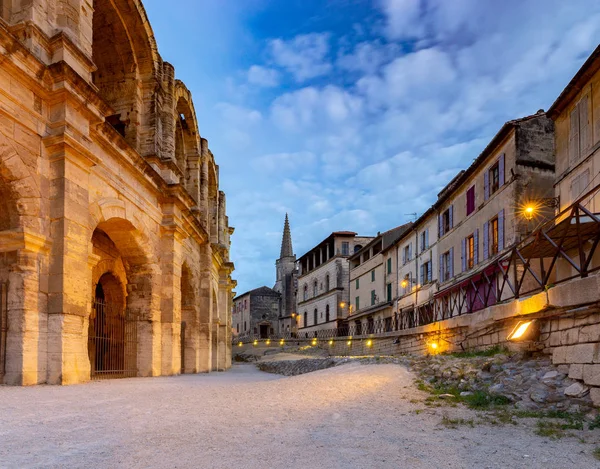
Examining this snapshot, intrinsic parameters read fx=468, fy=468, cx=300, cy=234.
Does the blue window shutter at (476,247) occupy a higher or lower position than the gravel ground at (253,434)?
higher

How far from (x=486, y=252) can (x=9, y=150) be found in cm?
1924

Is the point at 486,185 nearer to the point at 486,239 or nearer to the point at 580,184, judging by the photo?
the point at 486,239

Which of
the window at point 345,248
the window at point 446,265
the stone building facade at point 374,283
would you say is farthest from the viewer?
the window at point 345,248

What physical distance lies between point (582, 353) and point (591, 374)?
0.35m

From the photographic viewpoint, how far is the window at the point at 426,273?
97.8ft

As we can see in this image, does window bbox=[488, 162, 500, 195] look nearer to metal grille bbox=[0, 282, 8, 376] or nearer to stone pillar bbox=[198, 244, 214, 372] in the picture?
stone pillar bbox=[198, 244, 214, 372]

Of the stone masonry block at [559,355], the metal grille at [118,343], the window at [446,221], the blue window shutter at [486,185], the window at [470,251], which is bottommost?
the metal grille at [118,343]

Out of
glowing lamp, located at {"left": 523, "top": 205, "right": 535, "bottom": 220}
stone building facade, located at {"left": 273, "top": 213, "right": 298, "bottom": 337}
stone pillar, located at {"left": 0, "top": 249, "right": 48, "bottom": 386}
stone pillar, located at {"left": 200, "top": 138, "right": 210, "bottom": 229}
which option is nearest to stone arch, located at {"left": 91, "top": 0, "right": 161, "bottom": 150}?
stone pillar, located at {"left": 0, "top": 249, "right": 48, "bottom": 386}

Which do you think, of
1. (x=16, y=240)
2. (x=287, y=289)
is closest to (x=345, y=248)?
(x=287, y=289)

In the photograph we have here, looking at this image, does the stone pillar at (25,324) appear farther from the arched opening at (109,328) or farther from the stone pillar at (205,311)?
the stone pillar at (205,311)

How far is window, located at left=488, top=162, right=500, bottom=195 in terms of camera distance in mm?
21000

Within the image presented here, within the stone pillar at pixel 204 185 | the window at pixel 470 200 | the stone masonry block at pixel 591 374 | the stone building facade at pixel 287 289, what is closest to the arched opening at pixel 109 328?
the stone pillar at pixel 204 185

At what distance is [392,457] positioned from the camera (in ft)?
13.6

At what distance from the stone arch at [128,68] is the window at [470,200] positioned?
16.2 metres
